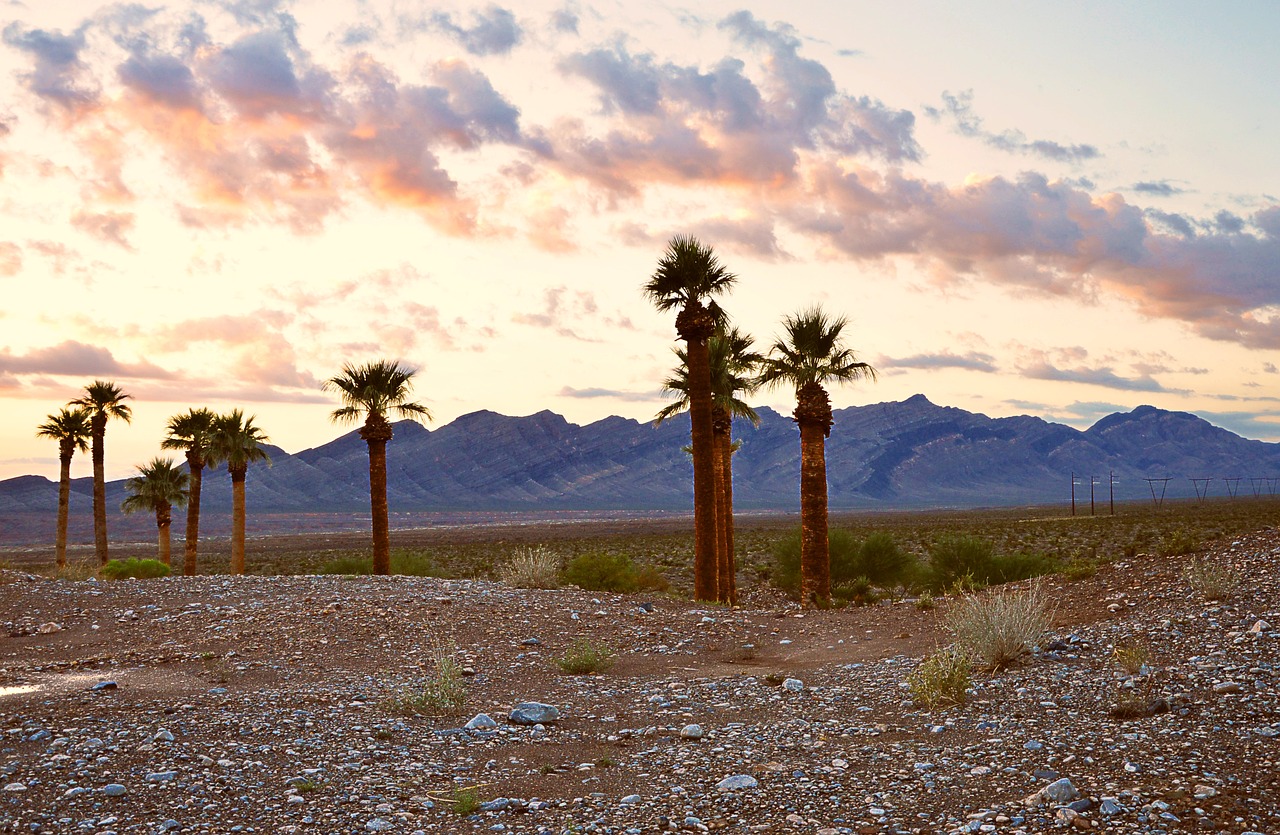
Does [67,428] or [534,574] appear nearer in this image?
[534,574]

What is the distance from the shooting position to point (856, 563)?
3678 cm

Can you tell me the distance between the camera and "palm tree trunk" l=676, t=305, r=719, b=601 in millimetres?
25016

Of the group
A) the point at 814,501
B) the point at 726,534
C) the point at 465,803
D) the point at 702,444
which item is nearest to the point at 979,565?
the point at 726,534

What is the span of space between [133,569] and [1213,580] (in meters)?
Answer: 31.0

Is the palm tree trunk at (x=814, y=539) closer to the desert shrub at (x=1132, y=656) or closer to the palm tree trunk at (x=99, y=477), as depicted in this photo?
the desert shrub at (x=1132, y=656)

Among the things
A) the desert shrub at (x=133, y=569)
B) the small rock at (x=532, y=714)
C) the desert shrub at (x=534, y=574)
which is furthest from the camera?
the desert shrub at (x=133, y=569)

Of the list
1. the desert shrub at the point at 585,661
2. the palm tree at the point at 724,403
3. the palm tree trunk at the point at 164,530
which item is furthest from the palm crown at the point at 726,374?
the palm tree trunk at the point at 164,530

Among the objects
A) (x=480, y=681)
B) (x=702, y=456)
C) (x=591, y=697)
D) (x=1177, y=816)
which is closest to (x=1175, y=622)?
(x=1177, y=816)

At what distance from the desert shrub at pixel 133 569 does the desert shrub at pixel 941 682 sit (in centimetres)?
2763

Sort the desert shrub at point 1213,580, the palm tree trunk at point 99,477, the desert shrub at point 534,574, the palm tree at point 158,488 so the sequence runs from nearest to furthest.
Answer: the desert shrub at point 1213,580 < the desert shrub at point 534,574 < the palm tree trunk at point 99,477 < the palm tree at point 158,488

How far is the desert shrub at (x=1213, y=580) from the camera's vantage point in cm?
1427

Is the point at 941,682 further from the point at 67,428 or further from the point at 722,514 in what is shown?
the point at 67,428

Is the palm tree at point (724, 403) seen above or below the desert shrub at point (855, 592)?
above

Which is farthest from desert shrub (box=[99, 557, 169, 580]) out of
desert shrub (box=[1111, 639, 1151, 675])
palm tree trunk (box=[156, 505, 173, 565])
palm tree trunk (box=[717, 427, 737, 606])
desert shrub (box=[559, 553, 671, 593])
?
desert shrub (box=[1111, 639, 1151, 675])
